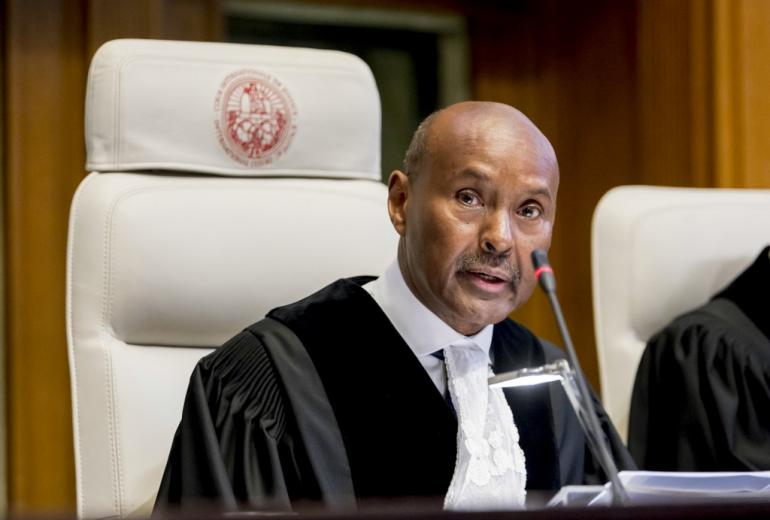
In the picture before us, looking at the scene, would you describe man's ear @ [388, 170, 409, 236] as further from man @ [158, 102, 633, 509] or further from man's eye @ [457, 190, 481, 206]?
man's eye @ [457, 190, 481, 206]

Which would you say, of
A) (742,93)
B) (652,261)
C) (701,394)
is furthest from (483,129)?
(742,93)

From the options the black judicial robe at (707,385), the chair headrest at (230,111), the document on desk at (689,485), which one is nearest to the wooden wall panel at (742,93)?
the black judicial robe at (707,385)

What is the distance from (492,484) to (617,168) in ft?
7.66

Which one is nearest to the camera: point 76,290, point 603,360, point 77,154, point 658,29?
point 76,290

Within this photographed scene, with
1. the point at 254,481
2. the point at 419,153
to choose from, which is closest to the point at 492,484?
the point at 254,481

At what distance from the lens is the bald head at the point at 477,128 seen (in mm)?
1744

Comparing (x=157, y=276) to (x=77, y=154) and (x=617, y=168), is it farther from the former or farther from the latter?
(x=617, y=168)

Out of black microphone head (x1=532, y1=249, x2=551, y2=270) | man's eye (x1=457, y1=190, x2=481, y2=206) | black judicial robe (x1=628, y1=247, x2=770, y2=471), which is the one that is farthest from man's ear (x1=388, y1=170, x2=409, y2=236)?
black judicial robe (x1=628, y1=247, x2=770, y2=471)

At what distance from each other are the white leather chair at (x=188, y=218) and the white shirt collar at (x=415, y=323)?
0.72 ft

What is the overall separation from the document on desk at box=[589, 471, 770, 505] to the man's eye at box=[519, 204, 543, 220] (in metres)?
0.43

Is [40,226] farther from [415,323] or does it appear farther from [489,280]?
[489,280]

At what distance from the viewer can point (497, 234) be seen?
169 centimetres

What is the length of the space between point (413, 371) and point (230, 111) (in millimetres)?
573

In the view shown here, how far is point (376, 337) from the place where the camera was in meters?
1.84
